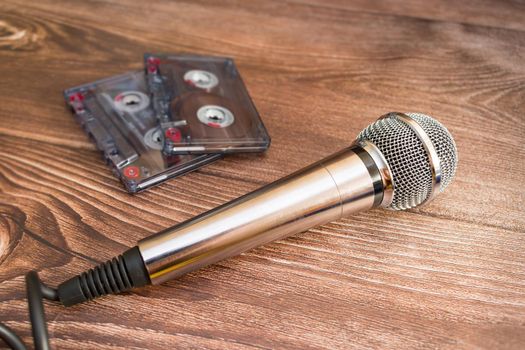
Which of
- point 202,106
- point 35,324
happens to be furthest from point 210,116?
point 35,324

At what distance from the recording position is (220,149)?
2.29ft

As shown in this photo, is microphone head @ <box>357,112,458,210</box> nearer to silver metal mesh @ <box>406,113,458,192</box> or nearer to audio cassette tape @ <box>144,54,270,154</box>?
silver metal mesh @ <box>406,113,458,192</box>

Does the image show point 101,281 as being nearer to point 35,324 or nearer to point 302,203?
point 35,324

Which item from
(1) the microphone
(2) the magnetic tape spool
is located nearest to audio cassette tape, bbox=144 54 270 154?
(2) the magnetic tape spool

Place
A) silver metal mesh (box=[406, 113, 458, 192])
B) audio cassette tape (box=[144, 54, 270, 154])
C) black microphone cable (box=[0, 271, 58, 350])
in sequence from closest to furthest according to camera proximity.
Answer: black microphone cable (box=[0, 271, 58, 350])
silver metal mesh (box=[406, 113, 458, 192])
audio cassette tape (box=[144, 54, 270, 154])

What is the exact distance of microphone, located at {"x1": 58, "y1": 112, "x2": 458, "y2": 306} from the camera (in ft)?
1.76

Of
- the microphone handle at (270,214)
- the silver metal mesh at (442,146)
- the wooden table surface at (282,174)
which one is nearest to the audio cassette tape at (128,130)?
the wooden table surface at (282,174)

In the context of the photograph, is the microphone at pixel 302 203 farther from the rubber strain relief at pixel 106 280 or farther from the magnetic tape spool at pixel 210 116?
the magnetic tape spool at pixel 210 116

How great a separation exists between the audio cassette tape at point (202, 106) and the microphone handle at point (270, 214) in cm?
14

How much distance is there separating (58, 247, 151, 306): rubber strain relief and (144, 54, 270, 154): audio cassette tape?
0.19 metres

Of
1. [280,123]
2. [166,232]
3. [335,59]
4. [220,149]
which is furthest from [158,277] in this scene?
[335,59]

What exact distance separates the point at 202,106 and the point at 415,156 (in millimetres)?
303

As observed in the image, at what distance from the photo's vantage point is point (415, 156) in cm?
58

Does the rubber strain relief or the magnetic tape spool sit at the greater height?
the magnetic tape spool
